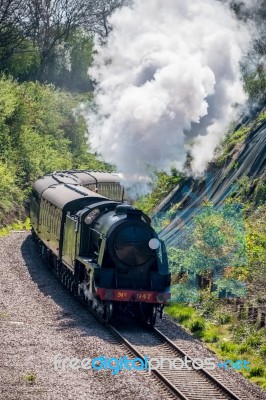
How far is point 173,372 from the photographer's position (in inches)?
642

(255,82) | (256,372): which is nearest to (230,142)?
(255,82)

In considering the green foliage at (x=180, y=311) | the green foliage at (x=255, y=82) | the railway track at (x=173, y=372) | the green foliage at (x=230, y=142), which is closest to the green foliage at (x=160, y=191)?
the green foliage at (x=230, y=142)

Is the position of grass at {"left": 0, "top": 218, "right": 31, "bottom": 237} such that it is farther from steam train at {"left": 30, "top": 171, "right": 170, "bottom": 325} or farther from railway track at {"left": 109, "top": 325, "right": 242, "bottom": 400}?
railway track at {"left": 109, "top": 325, "right": 242, "bottom": 400}

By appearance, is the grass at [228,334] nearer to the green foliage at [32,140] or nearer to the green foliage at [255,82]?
the green foliage at [255,82]

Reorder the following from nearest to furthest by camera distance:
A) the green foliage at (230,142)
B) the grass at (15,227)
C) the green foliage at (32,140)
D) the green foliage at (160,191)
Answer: the green foliage at (230,142) < the green foliage at (160,191) < the grass at (15,227) < the green foliage at (32,140)

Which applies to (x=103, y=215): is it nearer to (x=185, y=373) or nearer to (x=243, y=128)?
(x=185, y=373)

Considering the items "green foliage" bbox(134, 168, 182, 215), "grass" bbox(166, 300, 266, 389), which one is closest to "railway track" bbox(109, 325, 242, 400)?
"grass" bbox(166, 300, 266, 389)

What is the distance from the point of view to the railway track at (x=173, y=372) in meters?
15.0

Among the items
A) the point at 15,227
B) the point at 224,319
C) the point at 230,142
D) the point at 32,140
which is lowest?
the point at 15,227

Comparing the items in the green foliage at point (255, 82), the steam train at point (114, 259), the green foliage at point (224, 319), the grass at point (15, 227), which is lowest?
the grass at point (15, 227)

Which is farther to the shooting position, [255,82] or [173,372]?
[255,82]

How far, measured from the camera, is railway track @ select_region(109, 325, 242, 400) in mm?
15031

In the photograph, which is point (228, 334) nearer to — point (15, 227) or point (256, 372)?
point (256, 372)

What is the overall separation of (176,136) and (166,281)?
557 cm
